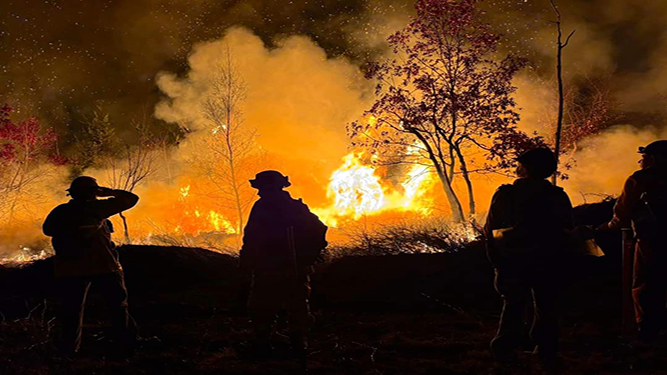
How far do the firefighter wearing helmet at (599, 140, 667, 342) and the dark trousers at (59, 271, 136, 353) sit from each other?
5.02 m

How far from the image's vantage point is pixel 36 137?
19.7 m

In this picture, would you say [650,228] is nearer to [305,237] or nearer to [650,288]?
[650,288]

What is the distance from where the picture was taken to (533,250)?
375 centimetres

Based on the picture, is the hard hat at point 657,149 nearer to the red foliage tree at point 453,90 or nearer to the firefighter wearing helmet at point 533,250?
the firefighter wearing helmet at point 533,250

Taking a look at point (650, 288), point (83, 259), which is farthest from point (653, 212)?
point (83, 259)

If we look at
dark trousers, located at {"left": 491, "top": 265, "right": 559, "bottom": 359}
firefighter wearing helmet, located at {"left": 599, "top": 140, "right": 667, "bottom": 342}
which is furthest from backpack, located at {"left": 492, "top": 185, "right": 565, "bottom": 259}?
firefighter wearing helmet, located at {"left": 599, "top": 140, "right": 667, "bottom": 342}

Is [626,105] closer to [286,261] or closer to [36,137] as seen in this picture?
[286,261]

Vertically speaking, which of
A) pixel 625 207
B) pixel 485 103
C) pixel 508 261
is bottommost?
→ pixel 508 261

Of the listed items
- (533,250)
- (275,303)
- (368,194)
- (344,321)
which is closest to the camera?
(533,250)

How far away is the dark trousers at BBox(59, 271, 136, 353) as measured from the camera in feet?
14.3

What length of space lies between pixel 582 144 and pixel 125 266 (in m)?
16.6

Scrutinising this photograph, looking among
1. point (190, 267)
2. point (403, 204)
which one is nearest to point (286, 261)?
point (190, 267)

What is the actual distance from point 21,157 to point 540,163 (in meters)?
Result: 21.7

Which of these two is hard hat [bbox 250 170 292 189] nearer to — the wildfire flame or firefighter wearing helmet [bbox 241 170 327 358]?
firefighter wearing helmet [bbox 241 170 327 358]
